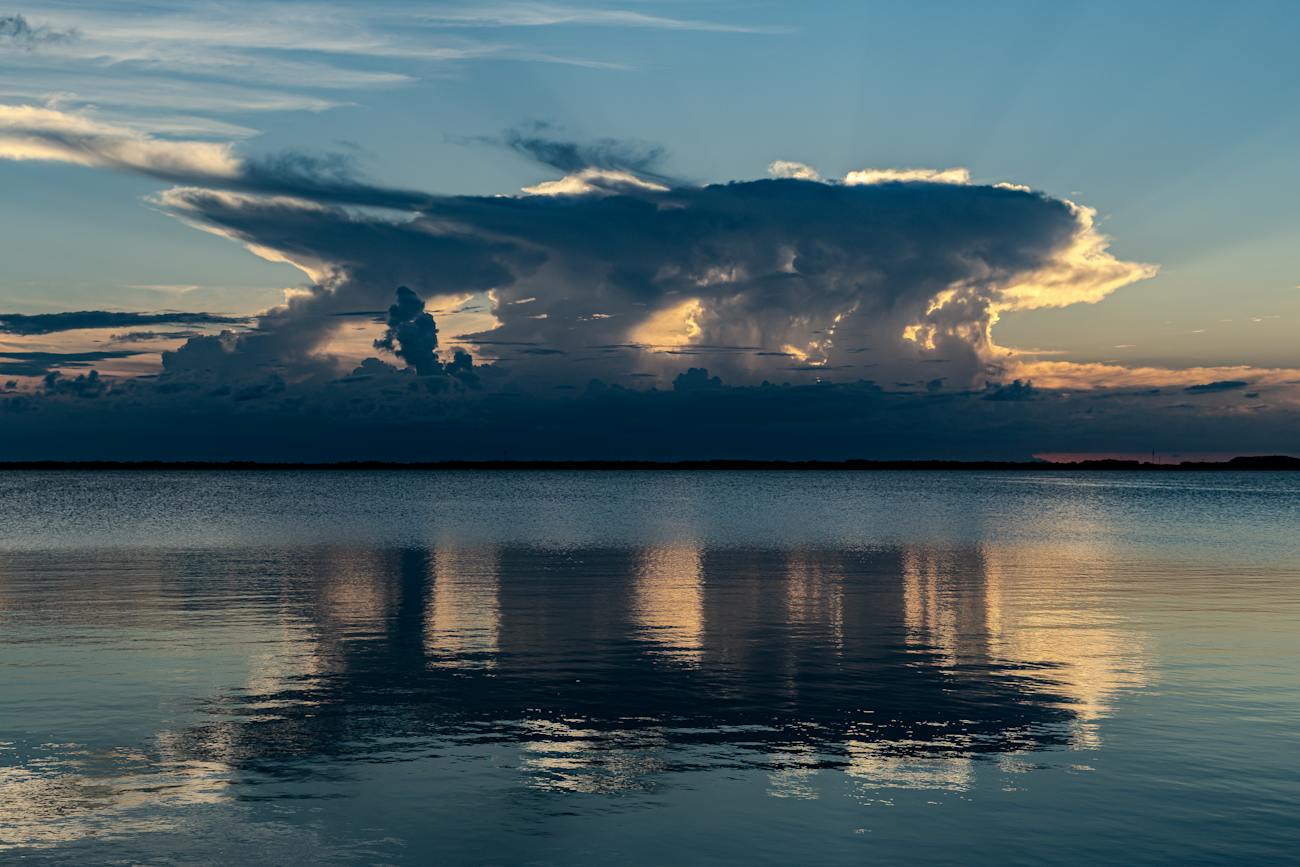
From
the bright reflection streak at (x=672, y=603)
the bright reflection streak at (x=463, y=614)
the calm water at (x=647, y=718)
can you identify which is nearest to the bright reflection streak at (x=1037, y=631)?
the calm water at (x=647, y=718)

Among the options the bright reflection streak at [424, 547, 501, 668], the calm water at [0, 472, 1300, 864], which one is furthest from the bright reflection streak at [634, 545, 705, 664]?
the bright reflection streak at [424, 547, 501, 668]

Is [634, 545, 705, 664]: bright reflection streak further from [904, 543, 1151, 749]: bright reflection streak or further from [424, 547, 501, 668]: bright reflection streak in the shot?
[904, 543, 1151, 749]: bright reflection streak

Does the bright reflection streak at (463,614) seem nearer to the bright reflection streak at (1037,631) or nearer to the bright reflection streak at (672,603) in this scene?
the bright reflection streak at (672,603)

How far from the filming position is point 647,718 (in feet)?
71.3

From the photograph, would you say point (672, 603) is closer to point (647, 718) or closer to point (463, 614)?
point (463, 614)

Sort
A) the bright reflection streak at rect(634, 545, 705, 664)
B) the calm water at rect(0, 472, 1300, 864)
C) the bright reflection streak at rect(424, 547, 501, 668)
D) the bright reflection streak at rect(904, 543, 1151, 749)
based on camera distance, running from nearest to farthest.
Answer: the calm water at rect(0, 472, 1300, 864) → the bright reflection streak at rect(904, 543, 1151, 749) → the bright reflection streak at rect(424, 547, 501, 668) → the bright reflection streak at rect(634, 545, 705, 664)

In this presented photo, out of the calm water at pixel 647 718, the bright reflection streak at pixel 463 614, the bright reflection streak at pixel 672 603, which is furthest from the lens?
the bright reflection streak at pixel 672 603

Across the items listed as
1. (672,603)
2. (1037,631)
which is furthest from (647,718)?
(672,603)

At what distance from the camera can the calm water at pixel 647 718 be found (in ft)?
49.9

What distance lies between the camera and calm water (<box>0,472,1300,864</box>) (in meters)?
15.2

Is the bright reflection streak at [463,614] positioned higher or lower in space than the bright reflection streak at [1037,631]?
higher

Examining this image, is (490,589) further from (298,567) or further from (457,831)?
(457,831)

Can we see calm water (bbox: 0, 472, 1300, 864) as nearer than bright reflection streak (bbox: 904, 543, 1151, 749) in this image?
Yes

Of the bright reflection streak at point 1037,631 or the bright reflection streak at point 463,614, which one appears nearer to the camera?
the bright reflection streak at point 1037,631
